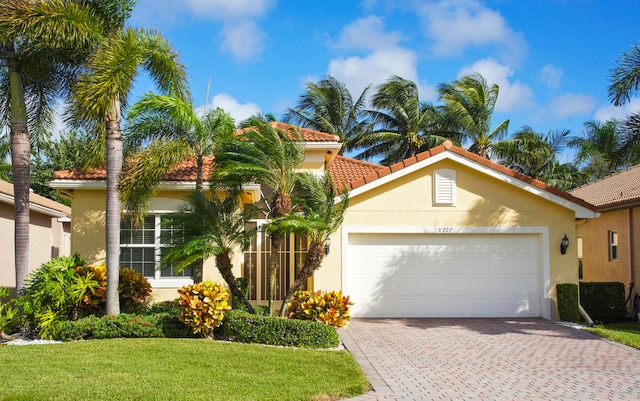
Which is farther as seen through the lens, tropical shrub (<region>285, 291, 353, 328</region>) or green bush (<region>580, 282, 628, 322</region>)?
green bush (<region>580, 282, 628, 322</region>)

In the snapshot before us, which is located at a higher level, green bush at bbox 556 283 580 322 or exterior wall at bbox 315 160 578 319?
exterior wall at bbox 315 160 578 319

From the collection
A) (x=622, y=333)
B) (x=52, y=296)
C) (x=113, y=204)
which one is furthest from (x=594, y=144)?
A: (x=52, y=296)

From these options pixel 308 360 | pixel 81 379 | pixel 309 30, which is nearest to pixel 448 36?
pixel 309 30

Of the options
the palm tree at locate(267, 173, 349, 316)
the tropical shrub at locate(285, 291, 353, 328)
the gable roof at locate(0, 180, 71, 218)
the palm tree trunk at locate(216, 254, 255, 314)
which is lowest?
the tropical shrub at locate(285, 291, 353, 328)

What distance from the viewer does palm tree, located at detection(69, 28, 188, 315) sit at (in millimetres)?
11844

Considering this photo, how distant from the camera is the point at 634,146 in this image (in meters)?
16.1

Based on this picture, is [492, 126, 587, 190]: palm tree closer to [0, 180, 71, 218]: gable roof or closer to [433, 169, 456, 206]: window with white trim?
[433, 169, 456, 206]: window with white trim

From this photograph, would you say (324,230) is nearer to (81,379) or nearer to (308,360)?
(308,360)

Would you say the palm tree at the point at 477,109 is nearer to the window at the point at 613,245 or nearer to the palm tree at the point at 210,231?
the window at the point at 613,245

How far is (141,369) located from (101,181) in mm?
6842

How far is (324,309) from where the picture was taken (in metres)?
12.3

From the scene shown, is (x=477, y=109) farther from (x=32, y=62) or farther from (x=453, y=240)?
(x=32, y=62)

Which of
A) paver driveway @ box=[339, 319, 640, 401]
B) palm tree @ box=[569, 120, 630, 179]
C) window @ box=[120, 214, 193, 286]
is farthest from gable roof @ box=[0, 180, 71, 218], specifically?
palm tree @ box=[569, 120, 630, 179]

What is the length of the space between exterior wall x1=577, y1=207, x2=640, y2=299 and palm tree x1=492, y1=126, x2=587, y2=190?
9145 millimetres
